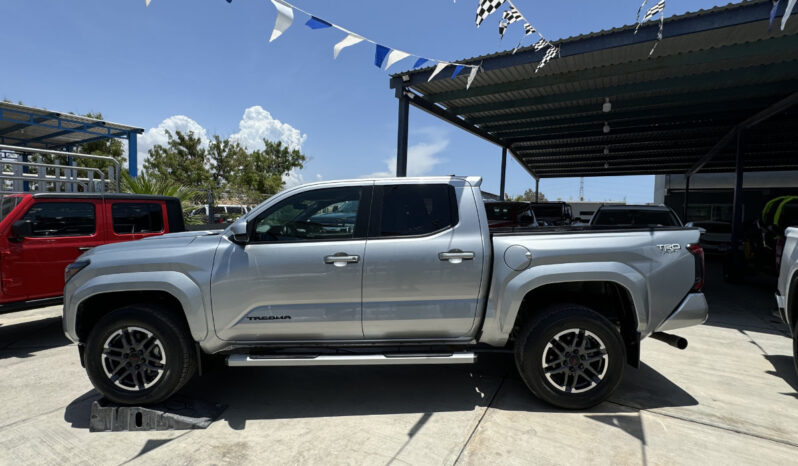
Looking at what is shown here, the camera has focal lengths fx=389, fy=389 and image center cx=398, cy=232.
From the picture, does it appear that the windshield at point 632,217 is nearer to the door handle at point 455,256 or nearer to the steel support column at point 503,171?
the door handle at point 455,256

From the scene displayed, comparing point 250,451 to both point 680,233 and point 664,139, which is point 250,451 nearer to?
point 680,233

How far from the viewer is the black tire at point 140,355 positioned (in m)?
3.08

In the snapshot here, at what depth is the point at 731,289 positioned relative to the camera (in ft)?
26.8

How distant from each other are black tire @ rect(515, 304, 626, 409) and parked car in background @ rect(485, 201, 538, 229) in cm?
698

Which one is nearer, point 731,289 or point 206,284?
point 206,284

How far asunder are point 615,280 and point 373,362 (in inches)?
78.6

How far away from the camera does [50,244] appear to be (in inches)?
188

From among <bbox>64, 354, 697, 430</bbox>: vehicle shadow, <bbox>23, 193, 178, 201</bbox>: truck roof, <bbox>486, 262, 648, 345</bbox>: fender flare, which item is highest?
<bbox>23, 193, 178, 201</bbox>: truck roof

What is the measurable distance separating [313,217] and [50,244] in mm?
3876

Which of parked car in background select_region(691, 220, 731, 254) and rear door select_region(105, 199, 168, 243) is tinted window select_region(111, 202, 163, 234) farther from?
parked car in background select_region(691, 220, 731, 254)

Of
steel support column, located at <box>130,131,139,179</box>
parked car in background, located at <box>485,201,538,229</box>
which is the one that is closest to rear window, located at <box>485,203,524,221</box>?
parked car in background, located at <box>485,201,538,229</box>

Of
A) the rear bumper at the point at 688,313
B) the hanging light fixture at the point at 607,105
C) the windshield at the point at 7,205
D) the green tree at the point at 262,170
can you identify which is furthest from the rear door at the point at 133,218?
the green tree at the point at 262,170

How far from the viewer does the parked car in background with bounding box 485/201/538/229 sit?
33.5 feet

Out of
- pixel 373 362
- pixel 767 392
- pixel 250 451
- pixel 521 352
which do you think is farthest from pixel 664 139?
pixel 250 451
